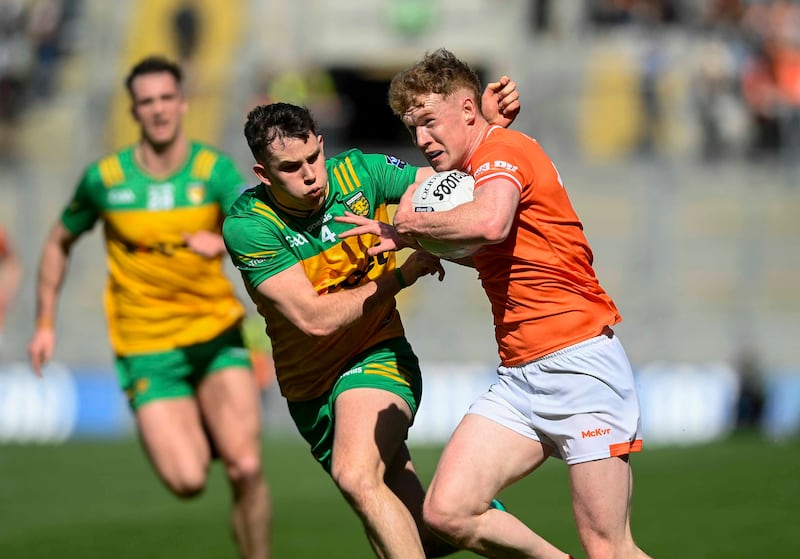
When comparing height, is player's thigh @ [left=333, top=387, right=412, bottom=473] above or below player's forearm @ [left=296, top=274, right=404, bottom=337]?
below

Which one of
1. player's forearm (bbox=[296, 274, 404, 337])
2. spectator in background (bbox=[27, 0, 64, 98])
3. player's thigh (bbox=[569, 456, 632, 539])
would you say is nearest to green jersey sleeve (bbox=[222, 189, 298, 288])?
player's forearm (bbox=[296, 274, 404, 337])

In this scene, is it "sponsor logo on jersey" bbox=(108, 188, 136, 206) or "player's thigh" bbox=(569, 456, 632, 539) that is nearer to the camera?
"player's thigh" bbox=(569, 456, 632, 539)

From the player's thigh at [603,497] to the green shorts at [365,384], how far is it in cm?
105

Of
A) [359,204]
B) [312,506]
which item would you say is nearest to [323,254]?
[359,204]

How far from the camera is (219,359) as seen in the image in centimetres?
844

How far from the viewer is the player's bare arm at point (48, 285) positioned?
8.61m

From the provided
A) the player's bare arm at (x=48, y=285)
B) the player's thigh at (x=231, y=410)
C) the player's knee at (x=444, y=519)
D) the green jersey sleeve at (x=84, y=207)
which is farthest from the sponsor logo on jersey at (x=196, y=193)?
the player's knee at (x=444, y=519)

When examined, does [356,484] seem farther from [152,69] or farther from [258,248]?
[152,69]

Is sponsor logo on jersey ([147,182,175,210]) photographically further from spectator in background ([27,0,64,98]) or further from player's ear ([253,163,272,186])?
spectator in background ([27,0,64,98])

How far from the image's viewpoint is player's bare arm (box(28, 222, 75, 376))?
28.2 ft

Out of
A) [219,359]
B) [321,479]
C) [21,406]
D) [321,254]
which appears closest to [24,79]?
[21,406]

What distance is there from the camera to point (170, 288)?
27.7 ft

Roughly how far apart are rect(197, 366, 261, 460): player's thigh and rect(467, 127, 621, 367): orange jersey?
8.93 ft

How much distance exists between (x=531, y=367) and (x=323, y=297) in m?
1.00
